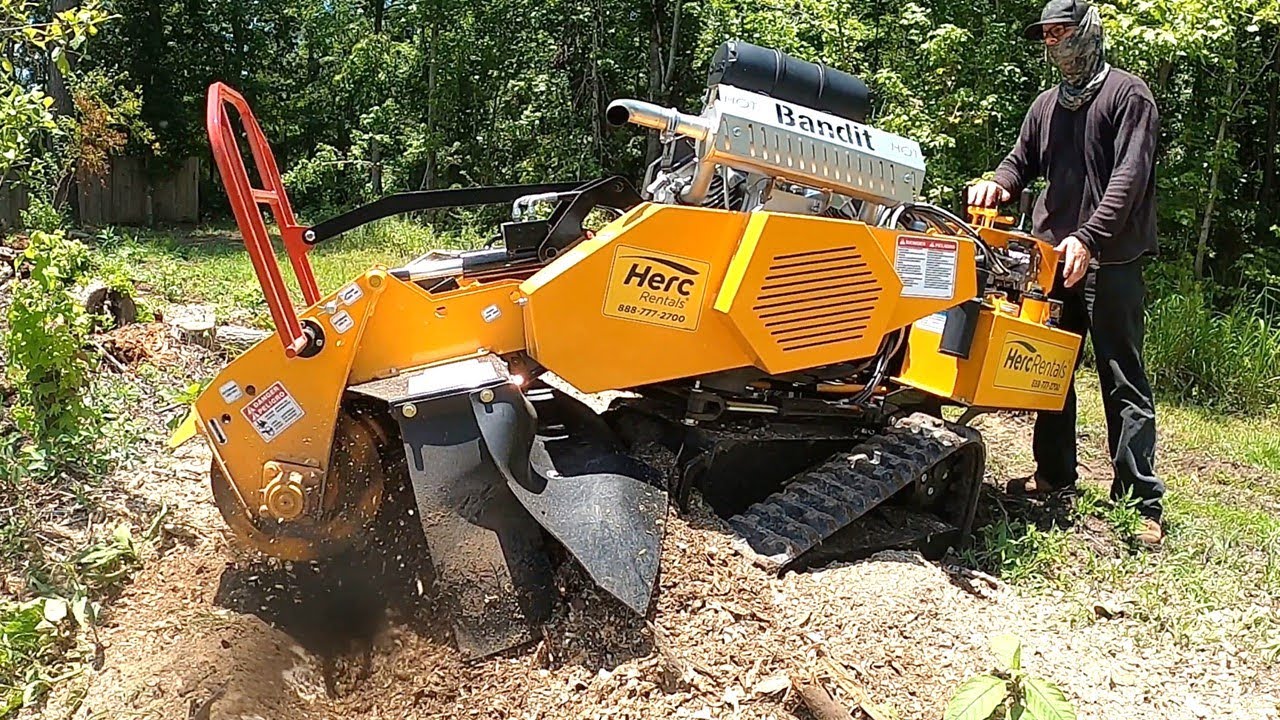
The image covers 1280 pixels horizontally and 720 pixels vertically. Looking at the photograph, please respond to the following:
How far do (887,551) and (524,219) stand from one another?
70.2 inches

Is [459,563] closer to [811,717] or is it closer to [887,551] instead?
[811,717]

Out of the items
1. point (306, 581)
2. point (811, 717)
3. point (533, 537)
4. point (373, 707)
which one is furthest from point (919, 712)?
point (306, 581)

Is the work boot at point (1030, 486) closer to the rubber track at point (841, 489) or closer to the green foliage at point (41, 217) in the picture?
the rubber track at point (841, 489)

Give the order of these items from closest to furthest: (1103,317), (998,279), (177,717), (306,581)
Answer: (177,717) → (306,581) → (998,279) → (1103,317)

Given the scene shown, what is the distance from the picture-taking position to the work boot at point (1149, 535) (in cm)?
472

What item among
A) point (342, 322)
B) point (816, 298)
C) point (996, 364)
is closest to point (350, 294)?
point (342, 322)

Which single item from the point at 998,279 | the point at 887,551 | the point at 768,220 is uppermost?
the point at 768,220

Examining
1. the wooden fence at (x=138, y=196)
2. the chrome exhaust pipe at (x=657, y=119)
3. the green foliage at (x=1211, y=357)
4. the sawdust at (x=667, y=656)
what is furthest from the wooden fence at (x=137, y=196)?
the chrome exhaust pipe at (x=657, y=119)

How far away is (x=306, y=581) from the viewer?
3557 mm

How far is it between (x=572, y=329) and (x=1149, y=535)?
9.39 ft

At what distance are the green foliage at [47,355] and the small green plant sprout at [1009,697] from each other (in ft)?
11.1

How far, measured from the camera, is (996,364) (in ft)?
14.2

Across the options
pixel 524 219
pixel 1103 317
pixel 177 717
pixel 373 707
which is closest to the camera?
pixel 177 717

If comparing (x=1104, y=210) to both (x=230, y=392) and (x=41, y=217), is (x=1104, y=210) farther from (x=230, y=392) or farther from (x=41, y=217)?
(x=41, y=217)
